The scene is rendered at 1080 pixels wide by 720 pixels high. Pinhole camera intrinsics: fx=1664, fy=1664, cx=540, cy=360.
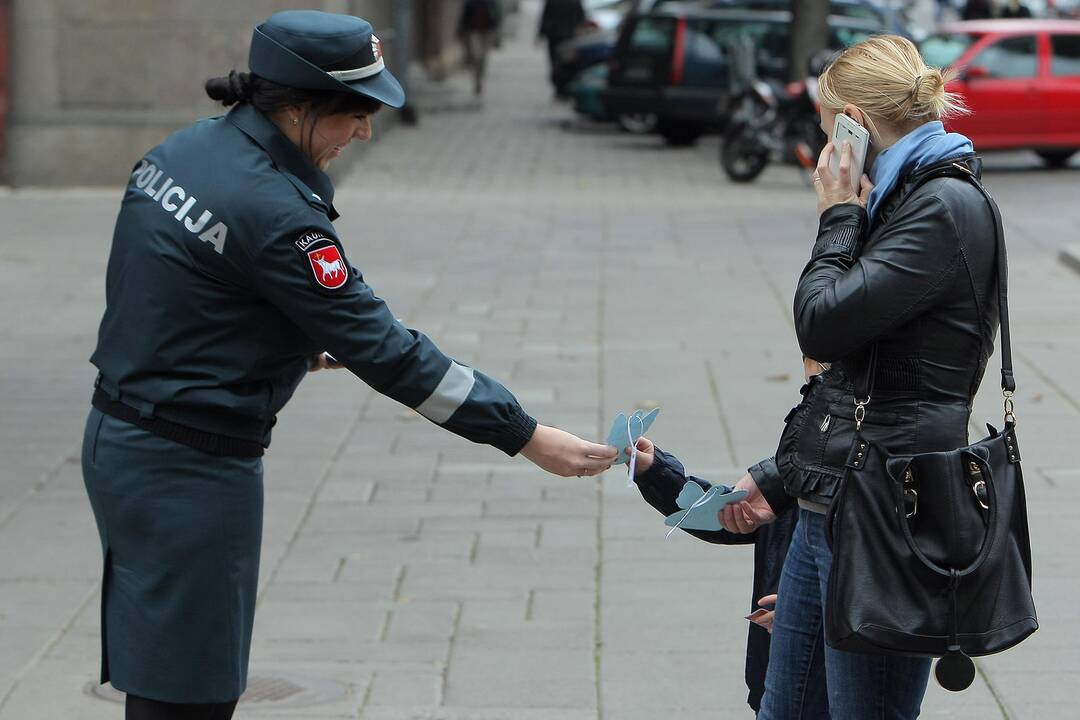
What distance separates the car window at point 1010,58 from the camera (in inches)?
718

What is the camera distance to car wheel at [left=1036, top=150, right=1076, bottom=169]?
18.7m

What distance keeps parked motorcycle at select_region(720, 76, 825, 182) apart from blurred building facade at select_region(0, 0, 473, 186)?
4.44 metres

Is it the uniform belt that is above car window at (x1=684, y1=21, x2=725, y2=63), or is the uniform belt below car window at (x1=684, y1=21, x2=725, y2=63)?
above

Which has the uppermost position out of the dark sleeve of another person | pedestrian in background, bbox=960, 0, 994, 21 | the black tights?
the dark sleeve of another person

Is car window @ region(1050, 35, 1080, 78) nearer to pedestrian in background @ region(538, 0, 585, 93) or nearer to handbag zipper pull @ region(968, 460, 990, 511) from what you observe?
pedestrian in background @ region(538, 0, 585, 93)

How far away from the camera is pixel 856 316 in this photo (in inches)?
109

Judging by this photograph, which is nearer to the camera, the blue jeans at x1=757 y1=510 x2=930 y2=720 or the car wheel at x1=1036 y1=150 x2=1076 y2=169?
the blue jeans at x1=757 y1=510 x2=930 y2=720

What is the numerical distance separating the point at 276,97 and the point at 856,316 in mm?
1074

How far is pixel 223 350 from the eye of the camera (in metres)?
2.92

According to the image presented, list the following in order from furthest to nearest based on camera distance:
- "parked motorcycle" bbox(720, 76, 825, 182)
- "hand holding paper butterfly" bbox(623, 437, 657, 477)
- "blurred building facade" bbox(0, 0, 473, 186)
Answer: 1. "parked motorcycle" bbox(720, 76, 825, 182)
2. "blurred building facade" bbox(0, 0, 473, 186)
3. "hand holding paper butterfly" bbox(623, 437, 657, 477)

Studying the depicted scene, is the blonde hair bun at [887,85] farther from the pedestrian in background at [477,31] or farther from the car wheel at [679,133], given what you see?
the pedestrian in background at [477,31]

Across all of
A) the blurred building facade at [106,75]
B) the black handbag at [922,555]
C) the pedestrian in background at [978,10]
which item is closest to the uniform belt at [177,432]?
the black handbag at [922,555]

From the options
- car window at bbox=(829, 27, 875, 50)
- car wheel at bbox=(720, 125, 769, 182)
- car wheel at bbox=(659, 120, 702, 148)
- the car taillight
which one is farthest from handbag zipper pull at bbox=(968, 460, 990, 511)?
car wheel at bbox=(659, 120, 702, 148)

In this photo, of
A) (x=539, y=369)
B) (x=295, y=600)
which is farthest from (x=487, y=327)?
(x=295, y=600)
